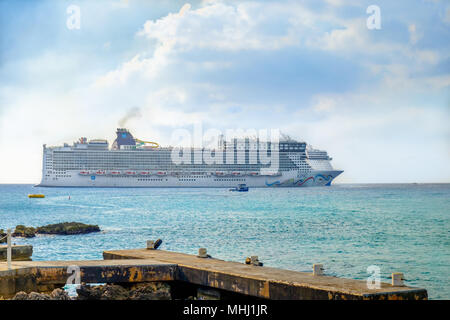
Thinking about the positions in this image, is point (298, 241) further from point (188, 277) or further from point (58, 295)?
point (58, 295)

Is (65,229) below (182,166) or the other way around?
below

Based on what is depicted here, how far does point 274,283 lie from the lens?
6.62 metres

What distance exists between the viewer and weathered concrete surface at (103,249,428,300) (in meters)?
5.89

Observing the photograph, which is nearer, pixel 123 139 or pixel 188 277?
pixel 188 277

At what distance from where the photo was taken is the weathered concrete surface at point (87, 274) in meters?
7.50

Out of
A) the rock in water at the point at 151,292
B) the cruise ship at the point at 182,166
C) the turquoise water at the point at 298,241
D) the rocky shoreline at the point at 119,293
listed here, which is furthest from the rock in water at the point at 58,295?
the cruise ship at the point at 182,166

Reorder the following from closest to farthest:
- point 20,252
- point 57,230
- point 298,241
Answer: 1. point 20,252
2. point 298,241
3. point 57,230

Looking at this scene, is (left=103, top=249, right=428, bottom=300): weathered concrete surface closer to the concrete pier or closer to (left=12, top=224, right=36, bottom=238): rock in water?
the concrete pier

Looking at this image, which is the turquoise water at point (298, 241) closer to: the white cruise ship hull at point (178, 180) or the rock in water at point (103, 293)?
the rock in water at point (103, 293)

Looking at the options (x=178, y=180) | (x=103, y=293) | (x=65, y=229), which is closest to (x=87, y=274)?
(x=103, y=293)

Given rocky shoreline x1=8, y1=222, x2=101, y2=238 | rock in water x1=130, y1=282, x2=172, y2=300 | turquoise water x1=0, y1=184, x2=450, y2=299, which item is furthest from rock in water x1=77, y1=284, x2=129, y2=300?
rocky shoreline x1=8, y1=222, x2=101, y2=238

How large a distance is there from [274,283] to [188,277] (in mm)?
1503
